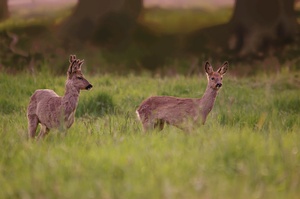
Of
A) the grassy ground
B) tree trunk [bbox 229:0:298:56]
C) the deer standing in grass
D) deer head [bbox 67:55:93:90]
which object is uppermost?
tree trunk [bbox 229:0:298:56]

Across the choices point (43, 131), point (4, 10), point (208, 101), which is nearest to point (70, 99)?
point (43, 131)

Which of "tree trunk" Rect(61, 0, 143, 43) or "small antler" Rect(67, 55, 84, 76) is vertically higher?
"tree trunk" Rect(61, 0, 143, 43)

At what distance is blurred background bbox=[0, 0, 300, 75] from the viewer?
65.8ft

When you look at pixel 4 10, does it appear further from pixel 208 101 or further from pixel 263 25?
pixel 208 101

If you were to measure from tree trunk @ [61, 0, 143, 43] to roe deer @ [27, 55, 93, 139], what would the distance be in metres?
13.2

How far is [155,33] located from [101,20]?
5.87 feet

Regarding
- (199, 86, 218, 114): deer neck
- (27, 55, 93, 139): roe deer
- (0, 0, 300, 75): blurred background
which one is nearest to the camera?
(27, 55, 93, 139): roe deer

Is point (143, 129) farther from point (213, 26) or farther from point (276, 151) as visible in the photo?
point (213, 26)

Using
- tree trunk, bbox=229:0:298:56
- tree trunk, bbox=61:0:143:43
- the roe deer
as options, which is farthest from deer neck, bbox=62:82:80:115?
tree trunk, bbox=61:0:143:43

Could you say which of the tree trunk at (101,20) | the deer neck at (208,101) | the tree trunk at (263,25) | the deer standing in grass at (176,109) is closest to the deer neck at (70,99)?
the deer standing in grass at (176,109)

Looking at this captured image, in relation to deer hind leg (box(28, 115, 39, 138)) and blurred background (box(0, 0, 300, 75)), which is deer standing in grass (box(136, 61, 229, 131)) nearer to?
deer hind leg (box(28, 115, 39, 138))

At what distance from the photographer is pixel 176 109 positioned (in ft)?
28.6

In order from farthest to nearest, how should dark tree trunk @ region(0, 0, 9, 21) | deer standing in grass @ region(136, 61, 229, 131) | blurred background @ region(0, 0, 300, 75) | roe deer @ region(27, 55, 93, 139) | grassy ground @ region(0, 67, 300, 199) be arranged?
dark tree trunk @ region(0, 0, 9, 21) → blurred background @ region(0, 0, 300, 75) → deer standing in grass @ region(136, 61, 229, 131) → roe deer @ region(27, 55, 93, 139) → grassy ground @ region(0, 67, 300, 199)

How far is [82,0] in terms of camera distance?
852 inches
